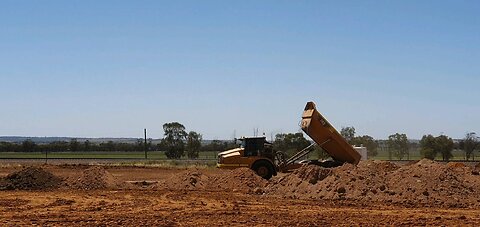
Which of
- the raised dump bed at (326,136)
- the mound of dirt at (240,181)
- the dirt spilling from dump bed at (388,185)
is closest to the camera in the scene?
the dirt spilling from dump bed at (388,185)

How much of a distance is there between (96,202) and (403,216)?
993 centimetres

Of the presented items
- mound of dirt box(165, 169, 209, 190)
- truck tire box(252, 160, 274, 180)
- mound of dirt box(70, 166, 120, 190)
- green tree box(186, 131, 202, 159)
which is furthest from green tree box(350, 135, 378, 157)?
mound of dirt box(70, 166, 120, 190)

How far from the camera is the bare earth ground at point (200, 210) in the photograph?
16.5 m

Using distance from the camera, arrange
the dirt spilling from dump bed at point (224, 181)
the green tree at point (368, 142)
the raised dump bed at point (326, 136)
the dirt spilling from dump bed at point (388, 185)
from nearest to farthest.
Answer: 1. the dirt spilling from dump bed at point (388, 185)
2. the dirt spilling from dump bed at point (224, 181)
3. the raised dump bed at point (326, 136)
4. the green tree at point (368, 142)

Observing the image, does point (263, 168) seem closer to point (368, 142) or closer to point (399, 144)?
point (368, 142)

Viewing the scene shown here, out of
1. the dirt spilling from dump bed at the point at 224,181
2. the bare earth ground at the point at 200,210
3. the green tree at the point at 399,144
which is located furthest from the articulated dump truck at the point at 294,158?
the green tree at the point at 399,144

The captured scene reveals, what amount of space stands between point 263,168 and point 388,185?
335 inches

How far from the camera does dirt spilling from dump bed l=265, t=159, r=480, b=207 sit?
72.2 ft

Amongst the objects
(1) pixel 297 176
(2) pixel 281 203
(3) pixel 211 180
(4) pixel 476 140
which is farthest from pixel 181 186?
(4) pixel 476 140

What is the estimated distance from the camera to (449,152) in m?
70.8

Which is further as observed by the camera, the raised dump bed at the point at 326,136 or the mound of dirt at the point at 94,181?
the raised dump bed at the point at 326,136

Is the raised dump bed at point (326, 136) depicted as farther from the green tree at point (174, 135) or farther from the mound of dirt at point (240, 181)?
the green tree at point (174, 135)

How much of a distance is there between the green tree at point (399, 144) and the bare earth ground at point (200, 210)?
189ft

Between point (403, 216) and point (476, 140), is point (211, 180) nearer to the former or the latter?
point (403, 216)
